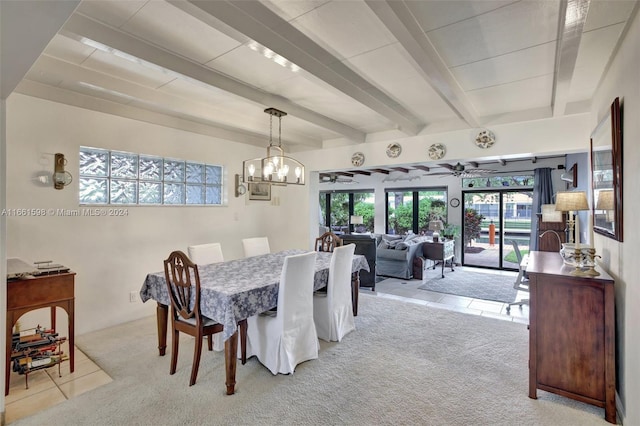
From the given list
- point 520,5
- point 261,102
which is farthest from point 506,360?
point 261,102

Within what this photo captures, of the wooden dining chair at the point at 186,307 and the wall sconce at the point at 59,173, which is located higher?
the wall sconce at the point at 59,173

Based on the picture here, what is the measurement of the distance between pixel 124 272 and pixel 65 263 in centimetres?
59

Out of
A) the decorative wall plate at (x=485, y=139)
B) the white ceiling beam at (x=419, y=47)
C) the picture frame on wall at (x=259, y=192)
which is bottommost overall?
the picture frame on wall at (x=259, y=192)

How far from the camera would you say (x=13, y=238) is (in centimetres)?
292

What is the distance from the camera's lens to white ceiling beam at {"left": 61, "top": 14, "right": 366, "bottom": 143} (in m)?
2.01

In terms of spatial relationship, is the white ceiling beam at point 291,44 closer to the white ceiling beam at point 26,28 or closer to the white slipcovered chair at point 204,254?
the white ceiling beam at point 26,28

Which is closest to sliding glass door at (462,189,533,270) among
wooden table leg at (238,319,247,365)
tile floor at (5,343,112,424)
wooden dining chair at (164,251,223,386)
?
wooden table leg at (238,319,247,365)

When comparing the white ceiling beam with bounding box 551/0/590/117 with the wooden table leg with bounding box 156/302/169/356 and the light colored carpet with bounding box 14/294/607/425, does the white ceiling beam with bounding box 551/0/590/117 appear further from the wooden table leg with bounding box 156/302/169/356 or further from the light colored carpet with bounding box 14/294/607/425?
the wooden table leg with bounding box 156/302/169/356

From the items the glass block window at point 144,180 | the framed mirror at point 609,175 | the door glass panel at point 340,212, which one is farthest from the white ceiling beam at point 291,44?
the door glass panel at point 340,212

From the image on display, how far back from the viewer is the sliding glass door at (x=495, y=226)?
24.3 ft

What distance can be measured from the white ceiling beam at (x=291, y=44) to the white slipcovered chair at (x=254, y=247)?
2254mm

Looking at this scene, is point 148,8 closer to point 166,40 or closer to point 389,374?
point 166,40

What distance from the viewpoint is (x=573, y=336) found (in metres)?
2.18

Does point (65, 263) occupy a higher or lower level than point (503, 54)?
lower
